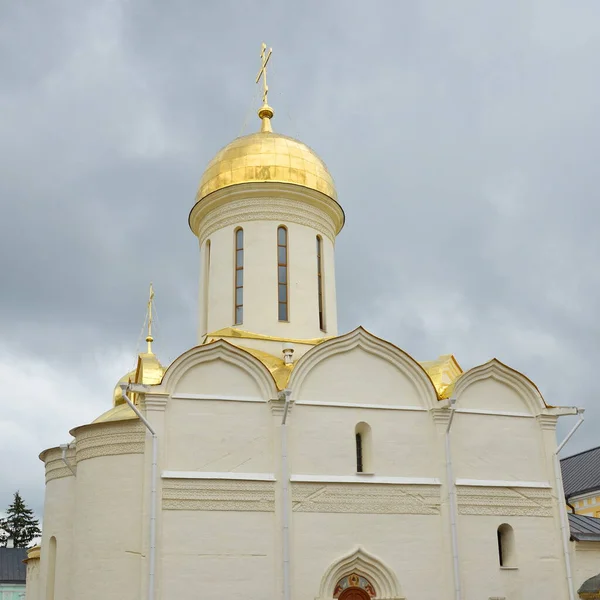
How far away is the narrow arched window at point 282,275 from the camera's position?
14555 mm

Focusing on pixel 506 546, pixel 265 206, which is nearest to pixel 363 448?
pixel 506 546

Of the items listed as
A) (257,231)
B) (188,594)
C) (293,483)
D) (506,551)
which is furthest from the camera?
(257,231)

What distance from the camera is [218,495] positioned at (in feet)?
38.3

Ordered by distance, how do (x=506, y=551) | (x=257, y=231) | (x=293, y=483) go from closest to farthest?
(x=293, y=483)
(x=506, y=551)
(x=257, y=231)

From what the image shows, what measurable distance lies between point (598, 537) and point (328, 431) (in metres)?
5.10

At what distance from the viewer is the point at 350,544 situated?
1199 cm

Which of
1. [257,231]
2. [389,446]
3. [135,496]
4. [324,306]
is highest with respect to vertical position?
[257,231]

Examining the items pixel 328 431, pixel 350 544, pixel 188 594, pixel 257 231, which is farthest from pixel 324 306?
pixel 188 594

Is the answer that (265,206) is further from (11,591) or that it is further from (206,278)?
(11,591)

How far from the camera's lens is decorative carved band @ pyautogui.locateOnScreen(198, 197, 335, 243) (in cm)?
1504

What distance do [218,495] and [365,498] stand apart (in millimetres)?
2302

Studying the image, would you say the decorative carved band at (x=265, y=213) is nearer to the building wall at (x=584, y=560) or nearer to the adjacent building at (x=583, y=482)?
the building wall at (x=584, y=560)

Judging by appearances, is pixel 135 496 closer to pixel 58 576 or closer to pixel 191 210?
pixel 58 576

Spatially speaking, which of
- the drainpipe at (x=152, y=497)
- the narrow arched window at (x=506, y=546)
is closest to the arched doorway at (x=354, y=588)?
the narrow arched window at (x=506, y=546)
